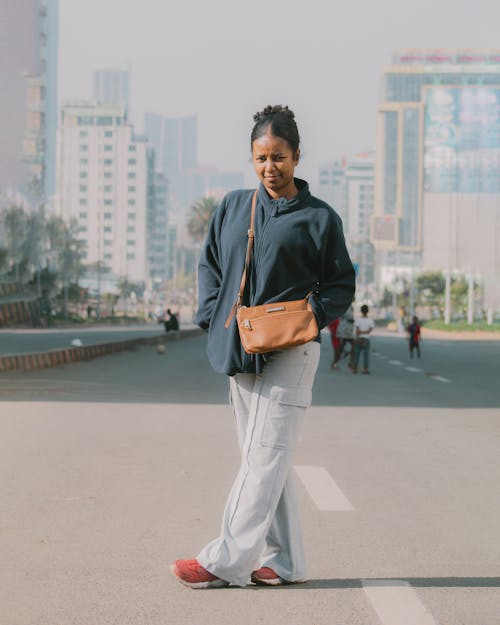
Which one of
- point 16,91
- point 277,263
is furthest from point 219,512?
point 16,91

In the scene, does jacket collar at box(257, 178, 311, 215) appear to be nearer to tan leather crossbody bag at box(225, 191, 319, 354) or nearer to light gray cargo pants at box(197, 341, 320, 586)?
tan leather crossbody bag at box(225, 191, 319, 354)

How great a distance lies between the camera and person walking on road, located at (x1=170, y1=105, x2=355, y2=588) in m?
5.23

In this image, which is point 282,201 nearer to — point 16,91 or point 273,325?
point 273,325

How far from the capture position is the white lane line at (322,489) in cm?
795

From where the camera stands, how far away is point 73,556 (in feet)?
20.2

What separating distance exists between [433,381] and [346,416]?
8.73 meters

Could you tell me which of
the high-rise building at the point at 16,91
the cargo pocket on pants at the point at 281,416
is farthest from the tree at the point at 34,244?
the cargo pocket on pants at the point at 281,416

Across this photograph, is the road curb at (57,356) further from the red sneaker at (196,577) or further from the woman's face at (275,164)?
the woman's face at (275,164)

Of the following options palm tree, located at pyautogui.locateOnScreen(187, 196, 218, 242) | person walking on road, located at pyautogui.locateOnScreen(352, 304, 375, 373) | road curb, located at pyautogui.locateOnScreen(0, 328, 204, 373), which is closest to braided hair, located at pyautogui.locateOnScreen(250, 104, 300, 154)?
road curb, located at pyautogui.locateOnScreen(0, 328, 204, 373)

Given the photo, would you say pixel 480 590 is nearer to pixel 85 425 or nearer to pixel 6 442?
pixel 6 442

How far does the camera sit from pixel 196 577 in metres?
5.39

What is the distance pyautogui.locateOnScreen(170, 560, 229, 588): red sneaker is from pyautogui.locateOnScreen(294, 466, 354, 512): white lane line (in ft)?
7.90

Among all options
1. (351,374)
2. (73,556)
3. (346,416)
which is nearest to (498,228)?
(351,374)

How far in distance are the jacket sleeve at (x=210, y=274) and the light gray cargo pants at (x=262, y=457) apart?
A: 292 mm
